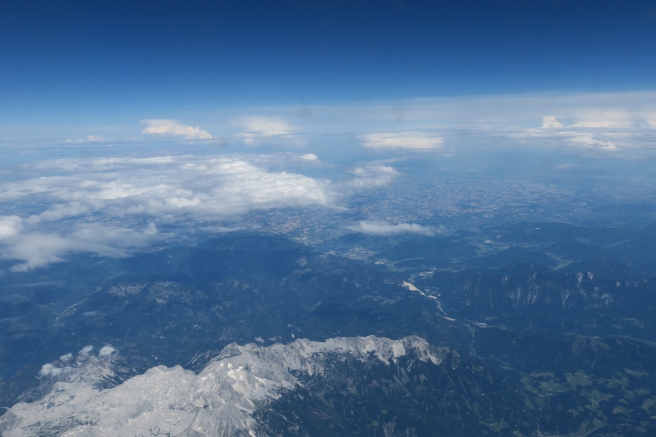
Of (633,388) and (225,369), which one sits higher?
(225,369)

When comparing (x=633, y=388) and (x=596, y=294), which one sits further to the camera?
(x=596, y=294)

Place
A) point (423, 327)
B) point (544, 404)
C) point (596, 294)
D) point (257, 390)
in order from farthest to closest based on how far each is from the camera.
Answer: point (596, 294), point (423, 327), point (544, 404), point (257, 390)

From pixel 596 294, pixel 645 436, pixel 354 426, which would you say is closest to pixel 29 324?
pixel 354 426

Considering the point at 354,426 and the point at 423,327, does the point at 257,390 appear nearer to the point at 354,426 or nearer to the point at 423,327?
the point at 354,426

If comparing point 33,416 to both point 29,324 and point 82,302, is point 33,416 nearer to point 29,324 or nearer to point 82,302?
point 29,324

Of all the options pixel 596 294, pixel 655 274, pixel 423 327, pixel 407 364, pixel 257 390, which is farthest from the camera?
pixel 655 274

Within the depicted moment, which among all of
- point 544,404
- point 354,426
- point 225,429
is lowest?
point 544,404
